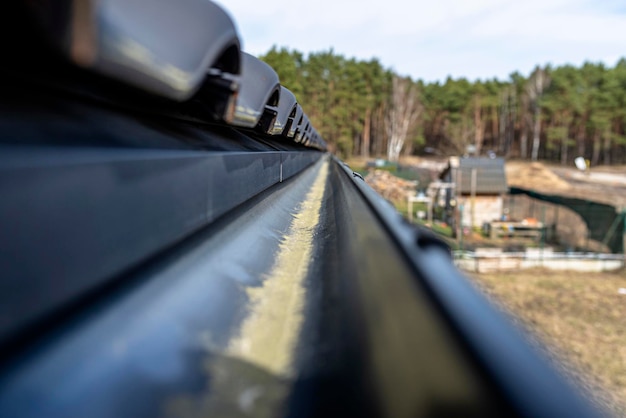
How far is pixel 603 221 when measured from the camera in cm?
1543

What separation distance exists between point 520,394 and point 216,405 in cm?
27

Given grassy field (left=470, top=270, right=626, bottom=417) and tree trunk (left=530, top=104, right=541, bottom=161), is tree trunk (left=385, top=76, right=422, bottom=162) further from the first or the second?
grassy field (left=470, top=270, right=626, bottom=417)

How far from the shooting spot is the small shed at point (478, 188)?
790 inches

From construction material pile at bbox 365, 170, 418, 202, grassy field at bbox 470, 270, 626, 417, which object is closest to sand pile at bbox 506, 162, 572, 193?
construction material pile at bbox 365, 170, 418, 202

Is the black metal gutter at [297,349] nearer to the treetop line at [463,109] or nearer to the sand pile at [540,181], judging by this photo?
the sand pile at [540,181]

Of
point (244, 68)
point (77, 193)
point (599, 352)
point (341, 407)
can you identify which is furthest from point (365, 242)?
point (599, 352)

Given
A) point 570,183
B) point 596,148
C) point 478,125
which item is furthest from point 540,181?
point 478,125

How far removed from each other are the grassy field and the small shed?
22.1 ft

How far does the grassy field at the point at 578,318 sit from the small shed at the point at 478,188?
675 centimetres

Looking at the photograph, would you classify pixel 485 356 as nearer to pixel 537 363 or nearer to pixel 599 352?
pixel 537 363

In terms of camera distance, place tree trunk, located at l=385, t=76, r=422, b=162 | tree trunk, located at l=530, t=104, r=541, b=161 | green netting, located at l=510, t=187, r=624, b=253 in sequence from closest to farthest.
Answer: green netting, located at l=510, t=187, r=624, b=253 < tree trunk, located at l=530, t=104, r=541, b=161 < tree trunk, located at l=385, t=76, r=422, b=162

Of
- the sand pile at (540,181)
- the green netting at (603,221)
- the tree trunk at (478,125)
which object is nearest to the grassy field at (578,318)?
the green netting at (603,221)

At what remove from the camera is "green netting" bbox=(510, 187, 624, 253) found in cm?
1484

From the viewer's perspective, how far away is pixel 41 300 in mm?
399
